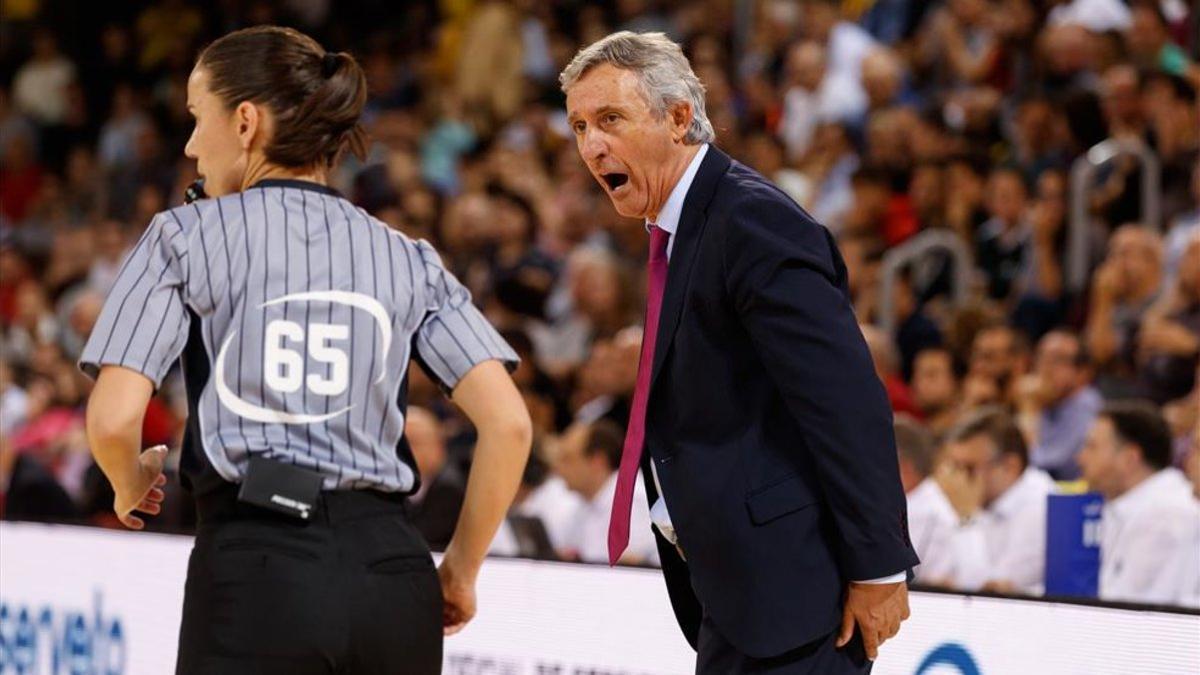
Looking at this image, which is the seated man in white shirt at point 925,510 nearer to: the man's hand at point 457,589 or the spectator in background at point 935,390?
the spectator in background at point 935,390

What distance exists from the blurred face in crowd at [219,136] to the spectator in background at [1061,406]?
5.54 meters

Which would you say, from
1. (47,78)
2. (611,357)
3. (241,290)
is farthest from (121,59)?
(241,290)

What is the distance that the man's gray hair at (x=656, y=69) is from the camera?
3293mm

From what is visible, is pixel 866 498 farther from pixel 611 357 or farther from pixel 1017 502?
pixel 611 357

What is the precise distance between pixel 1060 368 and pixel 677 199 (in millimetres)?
5329

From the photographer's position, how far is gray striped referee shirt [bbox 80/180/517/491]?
3148 mm

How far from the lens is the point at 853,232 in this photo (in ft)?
34.1

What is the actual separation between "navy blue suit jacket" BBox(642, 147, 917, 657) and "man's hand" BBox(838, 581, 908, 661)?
0.03m

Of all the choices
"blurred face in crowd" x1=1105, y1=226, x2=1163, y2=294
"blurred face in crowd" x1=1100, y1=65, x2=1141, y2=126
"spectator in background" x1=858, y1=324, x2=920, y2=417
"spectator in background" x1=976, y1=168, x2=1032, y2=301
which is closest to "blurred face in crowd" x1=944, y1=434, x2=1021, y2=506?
"spectator in background" x1=858, y1=324, x2=920, y2=417

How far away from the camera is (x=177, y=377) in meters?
11.9

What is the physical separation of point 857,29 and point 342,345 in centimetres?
955

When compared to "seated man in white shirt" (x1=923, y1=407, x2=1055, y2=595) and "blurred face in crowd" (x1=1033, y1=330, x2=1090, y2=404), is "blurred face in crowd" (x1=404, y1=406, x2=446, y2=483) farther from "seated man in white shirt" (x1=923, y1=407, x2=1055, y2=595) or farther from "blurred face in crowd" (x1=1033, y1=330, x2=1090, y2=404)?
"blurred face in crowd" (x1=1033, y1=330, x2=1090, y2=404)

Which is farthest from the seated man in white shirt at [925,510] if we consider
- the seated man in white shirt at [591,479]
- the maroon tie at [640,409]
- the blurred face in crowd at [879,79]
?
the blurred face in crowd at [879,79]

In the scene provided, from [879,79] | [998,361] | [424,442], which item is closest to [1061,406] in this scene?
[998,361]
